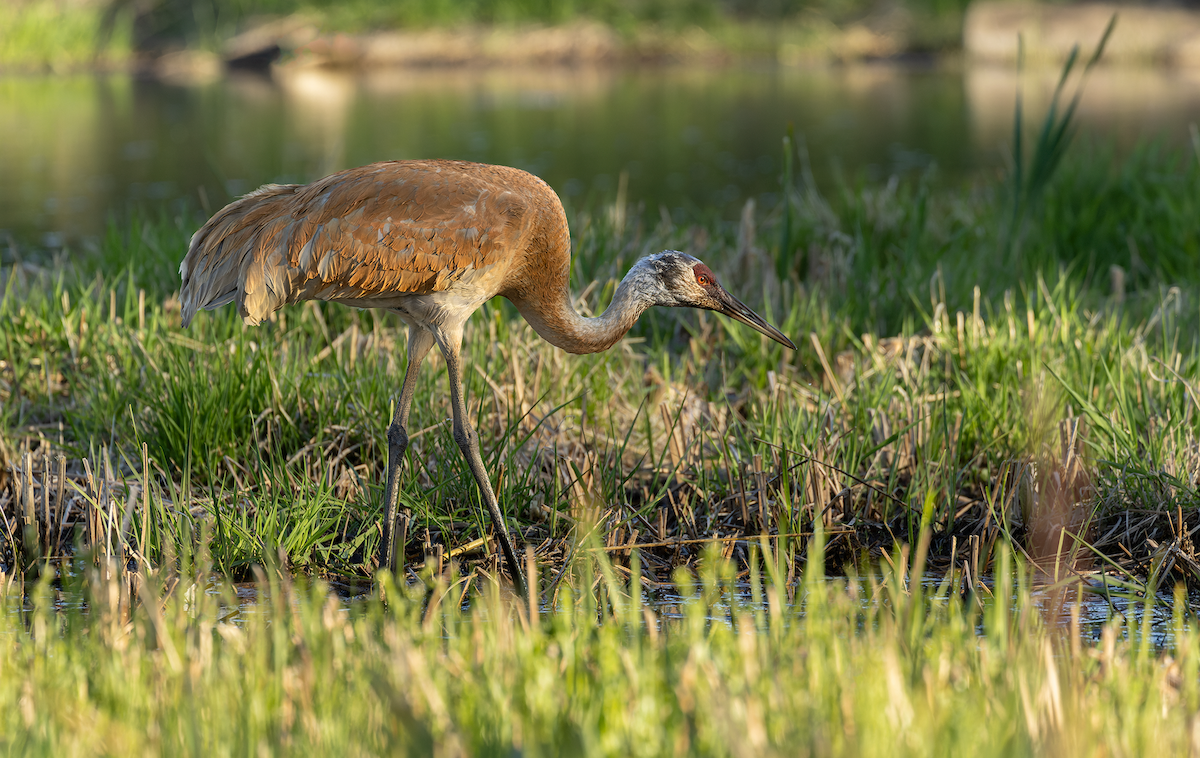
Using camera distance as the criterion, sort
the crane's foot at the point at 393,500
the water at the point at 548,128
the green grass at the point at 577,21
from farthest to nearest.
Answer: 1. the green grass at the point at 577,21
2. the water at the point at 548,128
3. the crane's foot at the point at 393,500

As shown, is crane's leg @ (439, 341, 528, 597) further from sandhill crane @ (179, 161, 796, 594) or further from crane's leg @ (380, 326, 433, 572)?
crane's leg @ (380, 326, 433, 572)

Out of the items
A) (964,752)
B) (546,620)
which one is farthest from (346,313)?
(964,752)

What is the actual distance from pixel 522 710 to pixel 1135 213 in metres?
6.11

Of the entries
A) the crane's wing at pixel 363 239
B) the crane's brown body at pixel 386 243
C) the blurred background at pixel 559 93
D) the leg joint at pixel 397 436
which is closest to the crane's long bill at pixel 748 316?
the crane's brown body at pixel 386 243

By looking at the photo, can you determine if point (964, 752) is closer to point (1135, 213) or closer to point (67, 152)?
point (1135, 213)

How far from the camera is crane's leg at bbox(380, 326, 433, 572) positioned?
4332 mm

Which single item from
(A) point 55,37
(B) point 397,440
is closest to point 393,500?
(B) point 397,440

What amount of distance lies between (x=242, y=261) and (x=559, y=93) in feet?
57.2

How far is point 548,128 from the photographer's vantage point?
16.8 m

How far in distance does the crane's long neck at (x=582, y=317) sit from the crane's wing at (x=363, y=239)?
0.97 ft

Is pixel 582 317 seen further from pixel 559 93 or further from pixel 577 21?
pixel 577 21

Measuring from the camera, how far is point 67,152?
47.8 ft

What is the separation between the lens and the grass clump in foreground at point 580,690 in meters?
2.40

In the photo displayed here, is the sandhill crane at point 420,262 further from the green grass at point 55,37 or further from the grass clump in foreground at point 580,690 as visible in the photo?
the green grass at point 55,37
